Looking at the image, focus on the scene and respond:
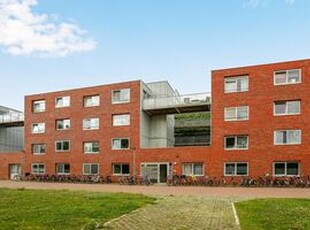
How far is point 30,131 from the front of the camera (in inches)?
2092

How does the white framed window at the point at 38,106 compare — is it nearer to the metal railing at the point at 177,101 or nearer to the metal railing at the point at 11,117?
the metal railing at the point at 11,117

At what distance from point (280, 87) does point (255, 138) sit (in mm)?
4967

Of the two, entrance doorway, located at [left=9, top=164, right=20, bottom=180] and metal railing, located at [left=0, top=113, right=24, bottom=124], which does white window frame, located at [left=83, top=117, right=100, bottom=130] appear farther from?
metal railing, located at [left=0, top=113, right=24, bottom=124]

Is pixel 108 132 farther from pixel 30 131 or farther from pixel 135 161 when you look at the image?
pixel 30 131

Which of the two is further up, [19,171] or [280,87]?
[280,87]

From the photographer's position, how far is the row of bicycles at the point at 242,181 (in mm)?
35844

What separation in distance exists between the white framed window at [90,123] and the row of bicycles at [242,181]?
37.8ft

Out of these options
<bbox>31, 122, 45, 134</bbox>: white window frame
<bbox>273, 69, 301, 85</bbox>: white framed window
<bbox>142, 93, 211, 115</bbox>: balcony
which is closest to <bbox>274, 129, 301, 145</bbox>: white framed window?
<bbox>273, 69, 301, 85</bbox>: white framed window

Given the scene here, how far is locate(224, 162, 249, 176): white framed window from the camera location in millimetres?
38875

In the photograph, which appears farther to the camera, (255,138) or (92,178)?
(92,178)

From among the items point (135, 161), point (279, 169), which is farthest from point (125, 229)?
point (135, 161)

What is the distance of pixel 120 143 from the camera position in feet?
150

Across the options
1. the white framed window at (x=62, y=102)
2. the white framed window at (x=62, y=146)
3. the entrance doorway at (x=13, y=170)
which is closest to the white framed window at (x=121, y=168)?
Answer: the white framed window at (x=62, y=146)

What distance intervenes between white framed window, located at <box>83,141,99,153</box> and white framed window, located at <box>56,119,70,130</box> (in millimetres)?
3492
